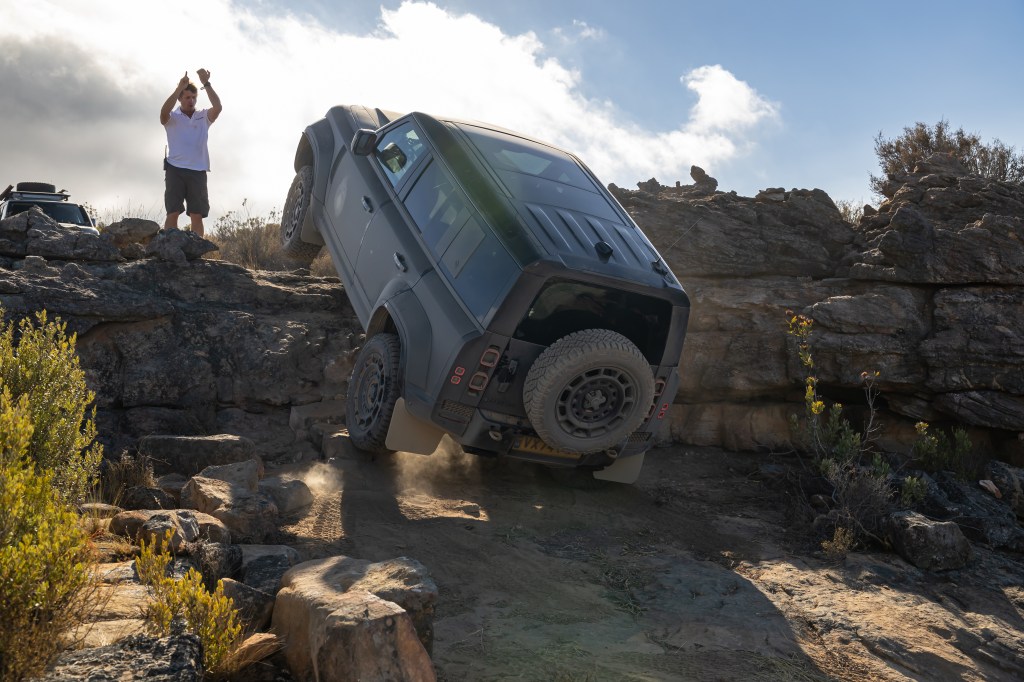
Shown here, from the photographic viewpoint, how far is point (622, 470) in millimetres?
6590

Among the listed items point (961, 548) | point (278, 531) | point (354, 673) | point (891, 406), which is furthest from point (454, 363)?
point (891, 406)

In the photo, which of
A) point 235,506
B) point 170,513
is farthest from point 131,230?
point 170,513

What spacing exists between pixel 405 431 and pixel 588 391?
1359 mm

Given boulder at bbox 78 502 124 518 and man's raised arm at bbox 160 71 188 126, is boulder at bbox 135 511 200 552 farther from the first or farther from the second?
man's raised arm at bbox 160 71 188 126

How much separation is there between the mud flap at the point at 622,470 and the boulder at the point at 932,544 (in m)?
1.97

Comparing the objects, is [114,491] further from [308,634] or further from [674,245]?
[674,245]

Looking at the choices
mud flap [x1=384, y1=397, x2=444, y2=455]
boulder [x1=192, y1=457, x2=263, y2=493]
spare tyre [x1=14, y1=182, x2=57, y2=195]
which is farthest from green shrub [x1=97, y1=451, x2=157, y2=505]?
spare tyre [x1=14, y1=182, x2=57, y2=195]

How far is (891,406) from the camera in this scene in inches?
339

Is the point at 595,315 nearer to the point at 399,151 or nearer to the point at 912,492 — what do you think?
the point at 399,151

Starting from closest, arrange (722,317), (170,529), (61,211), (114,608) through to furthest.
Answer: (114,608) → (170,529) → (722,317) → (61,211)

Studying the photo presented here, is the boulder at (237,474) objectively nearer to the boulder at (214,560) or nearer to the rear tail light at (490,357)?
the boulder at (214,560)

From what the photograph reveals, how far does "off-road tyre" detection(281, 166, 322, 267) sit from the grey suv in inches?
66.4

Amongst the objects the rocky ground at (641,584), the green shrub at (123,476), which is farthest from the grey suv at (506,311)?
the green shrub at (123,476)

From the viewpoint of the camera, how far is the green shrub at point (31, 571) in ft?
8.64
